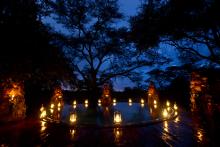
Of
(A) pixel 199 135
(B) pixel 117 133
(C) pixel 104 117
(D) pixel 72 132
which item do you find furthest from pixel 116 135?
(C) pixel 104 117

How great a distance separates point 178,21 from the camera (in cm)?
1345

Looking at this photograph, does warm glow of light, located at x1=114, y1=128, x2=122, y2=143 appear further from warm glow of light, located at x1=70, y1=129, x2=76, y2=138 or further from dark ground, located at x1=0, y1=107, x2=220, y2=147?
warm glow of light, located at x1=70, y1=129, x2=76, y2=138

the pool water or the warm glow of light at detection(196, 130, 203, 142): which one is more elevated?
the pool water

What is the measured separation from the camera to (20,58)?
1033 centimetres

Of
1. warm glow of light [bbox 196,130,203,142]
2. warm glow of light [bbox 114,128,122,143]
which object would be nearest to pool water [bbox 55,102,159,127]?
warm glow of light [bbox 114,128,122,143]

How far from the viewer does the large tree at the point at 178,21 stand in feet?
42.0

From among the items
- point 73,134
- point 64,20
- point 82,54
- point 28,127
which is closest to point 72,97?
point 82,54

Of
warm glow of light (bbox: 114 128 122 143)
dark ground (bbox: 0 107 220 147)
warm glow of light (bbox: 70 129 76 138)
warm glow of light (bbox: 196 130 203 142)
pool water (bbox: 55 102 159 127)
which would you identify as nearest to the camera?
dark ground (bbox: 0 107 220 147)

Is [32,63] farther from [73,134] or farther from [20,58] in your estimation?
[73,134]

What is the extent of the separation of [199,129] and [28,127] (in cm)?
786

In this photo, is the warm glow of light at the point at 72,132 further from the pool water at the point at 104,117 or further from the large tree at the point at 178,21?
the large tree at the point at 178,21

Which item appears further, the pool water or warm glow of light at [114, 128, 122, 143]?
the pool water

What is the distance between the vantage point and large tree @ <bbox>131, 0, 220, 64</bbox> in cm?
1281

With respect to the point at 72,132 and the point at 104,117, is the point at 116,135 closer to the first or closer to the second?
the point at 72,132
